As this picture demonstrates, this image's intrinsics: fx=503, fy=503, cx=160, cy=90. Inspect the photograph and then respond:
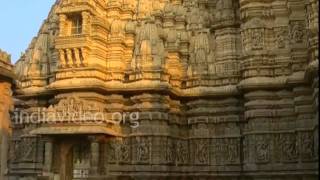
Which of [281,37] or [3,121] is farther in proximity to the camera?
[281,37]

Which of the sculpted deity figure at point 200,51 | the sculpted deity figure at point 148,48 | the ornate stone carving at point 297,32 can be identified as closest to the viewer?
the ornate stone carving at point 297,32

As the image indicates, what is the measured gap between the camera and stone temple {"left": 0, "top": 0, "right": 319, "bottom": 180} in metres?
21.2

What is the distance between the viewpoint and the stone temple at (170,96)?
21172 mm

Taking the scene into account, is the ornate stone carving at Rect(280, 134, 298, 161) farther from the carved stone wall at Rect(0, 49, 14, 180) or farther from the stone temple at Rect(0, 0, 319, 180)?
the carved stone wall at Rect(0, 49, 14, 180)

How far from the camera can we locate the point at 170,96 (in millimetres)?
23438

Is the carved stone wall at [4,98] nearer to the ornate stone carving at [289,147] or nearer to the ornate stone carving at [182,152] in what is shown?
the ornate stone carving at [182,152]

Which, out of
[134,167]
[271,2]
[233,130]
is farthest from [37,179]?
[271,2]

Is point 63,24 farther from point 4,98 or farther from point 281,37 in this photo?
point 4,98

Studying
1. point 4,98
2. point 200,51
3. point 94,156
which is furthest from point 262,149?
point 4,98

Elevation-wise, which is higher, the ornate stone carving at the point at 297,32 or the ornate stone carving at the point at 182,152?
the ornate stone carving at the point at 297,32

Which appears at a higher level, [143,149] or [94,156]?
[143,149]

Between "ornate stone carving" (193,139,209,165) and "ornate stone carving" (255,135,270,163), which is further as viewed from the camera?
"ornate stone carving" (193,139,209,165)

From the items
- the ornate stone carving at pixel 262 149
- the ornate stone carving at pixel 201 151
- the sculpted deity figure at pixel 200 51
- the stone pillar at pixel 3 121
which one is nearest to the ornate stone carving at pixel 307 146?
the ornate stone carving at pixel 262 149

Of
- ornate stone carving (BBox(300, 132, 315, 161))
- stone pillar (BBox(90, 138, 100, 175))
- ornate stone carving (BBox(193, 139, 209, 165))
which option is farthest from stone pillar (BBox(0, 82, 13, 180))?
ornate stone carving (BBox(300, 132, 315, 161))
